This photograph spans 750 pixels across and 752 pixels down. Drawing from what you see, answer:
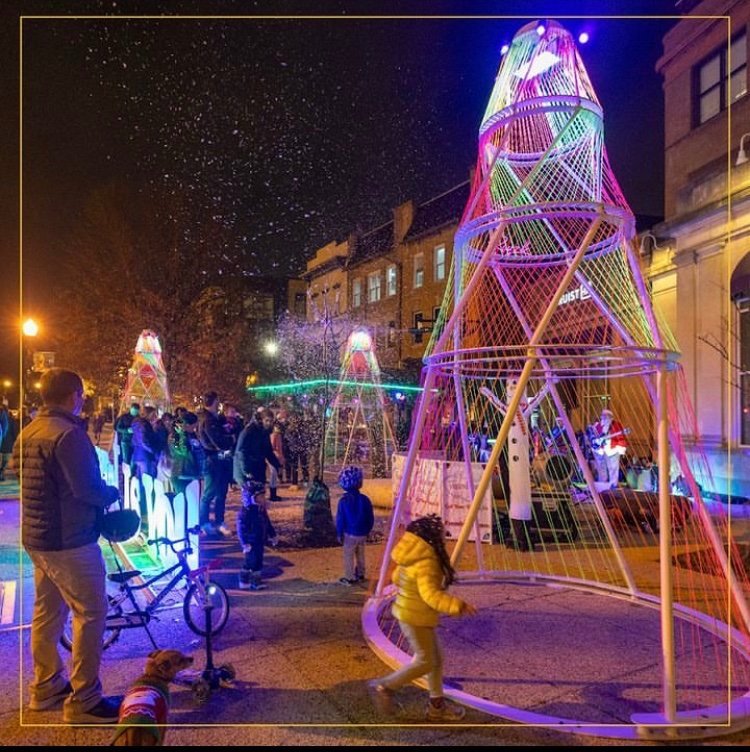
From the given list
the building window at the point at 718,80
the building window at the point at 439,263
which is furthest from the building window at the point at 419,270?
the building window at the point at 718,80

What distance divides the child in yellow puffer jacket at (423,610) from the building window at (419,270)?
2827 centimetres

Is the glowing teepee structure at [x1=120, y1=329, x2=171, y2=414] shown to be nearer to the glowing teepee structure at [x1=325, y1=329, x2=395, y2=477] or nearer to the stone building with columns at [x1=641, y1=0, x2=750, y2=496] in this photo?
the glowing teepee structure at [x1=325, y1=329, x2=395, y2=477]

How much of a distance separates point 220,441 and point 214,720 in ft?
20.5

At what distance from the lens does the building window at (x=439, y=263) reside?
30.0 m

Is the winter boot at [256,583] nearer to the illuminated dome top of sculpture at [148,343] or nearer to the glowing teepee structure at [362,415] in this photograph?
the glowing teepee structure at [362,415]

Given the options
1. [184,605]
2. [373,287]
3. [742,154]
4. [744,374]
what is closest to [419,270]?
[373,287]

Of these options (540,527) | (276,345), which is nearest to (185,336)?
(276,345)

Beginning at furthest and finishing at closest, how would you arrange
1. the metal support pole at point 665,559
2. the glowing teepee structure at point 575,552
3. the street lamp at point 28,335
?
1. the street lamp at point 28,335
2. the glowing teepee structure at point 575,552
3. the metal support pole at point 665,559

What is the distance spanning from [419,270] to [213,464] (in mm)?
23362

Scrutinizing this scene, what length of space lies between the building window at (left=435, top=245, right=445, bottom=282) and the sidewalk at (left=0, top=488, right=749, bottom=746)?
24.4 metres

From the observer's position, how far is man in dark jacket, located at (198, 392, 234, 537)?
995cm

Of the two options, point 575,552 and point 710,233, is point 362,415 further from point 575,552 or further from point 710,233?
point 575,552

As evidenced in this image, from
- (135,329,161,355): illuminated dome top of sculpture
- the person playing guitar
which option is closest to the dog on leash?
the person playing guitar

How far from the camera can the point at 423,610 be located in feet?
13.4
